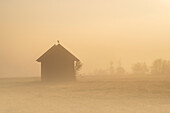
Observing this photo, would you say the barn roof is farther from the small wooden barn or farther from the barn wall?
the barn wall

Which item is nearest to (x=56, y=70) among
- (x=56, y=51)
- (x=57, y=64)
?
(x=57, y=64)

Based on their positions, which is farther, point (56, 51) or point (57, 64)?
point (56, 51)

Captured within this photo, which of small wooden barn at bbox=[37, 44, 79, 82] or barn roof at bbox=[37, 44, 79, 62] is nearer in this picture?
small wooden barn at bbox=[37, 44, 79, 82]

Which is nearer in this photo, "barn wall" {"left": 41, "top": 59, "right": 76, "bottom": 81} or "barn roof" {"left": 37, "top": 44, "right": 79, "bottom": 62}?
"barn wall" {"left": 41, "top": 59, "right": 76, "bottom": 81}

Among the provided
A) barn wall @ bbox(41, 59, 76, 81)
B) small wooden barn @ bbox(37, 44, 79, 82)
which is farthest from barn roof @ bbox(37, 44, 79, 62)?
barn wall @ bbox(41, 59, 76, 81)

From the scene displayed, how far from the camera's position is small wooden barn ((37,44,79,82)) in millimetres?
44844

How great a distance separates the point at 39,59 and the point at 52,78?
142 inches

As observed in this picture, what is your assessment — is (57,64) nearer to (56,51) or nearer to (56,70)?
(56,70)

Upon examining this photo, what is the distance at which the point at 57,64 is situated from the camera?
44844mm

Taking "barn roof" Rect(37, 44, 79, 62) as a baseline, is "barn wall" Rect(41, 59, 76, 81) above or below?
below

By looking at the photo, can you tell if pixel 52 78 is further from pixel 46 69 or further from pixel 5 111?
pixel 5 111

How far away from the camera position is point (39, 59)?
151 ft

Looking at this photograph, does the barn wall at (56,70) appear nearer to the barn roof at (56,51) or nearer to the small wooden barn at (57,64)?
the small wooden barn at (57,64)

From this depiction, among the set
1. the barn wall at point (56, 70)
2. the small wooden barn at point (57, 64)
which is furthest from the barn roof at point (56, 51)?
the barn wall at point (56, 70)
